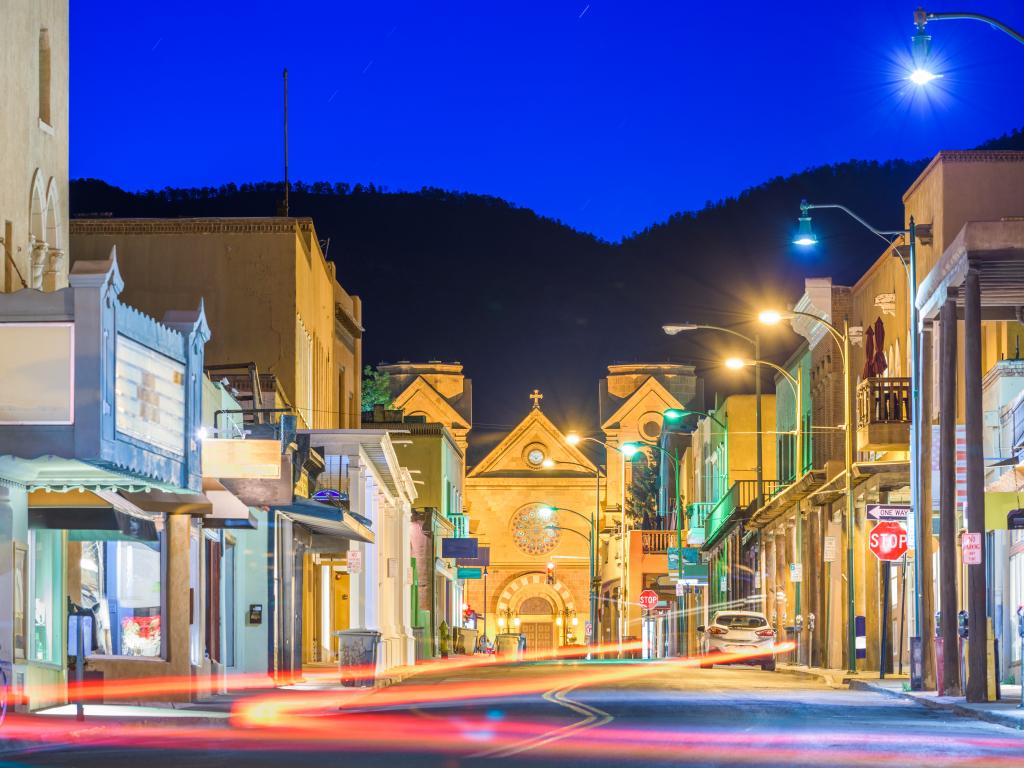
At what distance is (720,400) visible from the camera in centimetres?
8019

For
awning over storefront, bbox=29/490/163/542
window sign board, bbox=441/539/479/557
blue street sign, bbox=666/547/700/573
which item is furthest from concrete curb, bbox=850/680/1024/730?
blue street sign, bbox=666/547/700/573

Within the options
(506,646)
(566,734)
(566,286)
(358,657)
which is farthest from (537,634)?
(566,734)

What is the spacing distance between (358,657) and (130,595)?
22.2 ft

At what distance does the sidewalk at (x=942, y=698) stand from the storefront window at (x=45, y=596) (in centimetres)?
1227

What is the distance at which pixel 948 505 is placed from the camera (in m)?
28.0

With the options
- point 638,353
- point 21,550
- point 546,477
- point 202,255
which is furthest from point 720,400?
point 638,353

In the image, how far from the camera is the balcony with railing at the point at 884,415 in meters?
37.9

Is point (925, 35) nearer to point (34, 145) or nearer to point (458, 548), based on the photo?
point (34, 145)

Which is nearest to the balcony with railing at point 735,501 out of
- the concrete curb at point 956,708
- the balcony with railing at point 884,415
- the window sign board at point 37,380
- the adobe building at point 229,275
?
the adobe building at point 229,275

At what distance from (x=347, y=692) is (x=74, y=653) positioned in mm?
5393

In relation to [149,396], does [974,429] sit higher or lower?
lower

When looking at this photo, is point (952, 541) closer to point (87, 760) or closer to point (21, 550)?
point (21, 550)

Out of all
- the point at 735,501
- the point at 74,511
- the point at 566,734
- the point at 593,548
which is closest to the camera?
the point at 566,734

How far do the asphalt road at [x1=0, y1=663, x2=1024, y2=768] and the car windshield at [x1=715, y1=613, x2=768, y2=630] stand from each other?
20.8 metres
